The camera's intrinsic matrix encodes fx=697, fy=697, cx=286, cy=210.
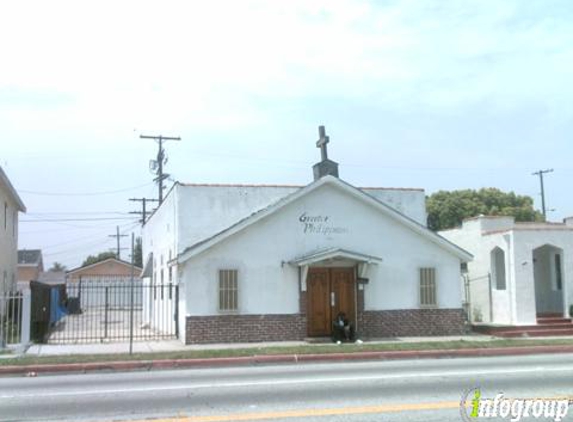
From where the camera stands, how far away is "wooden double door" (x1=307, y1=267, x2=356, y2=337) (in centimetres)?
2147

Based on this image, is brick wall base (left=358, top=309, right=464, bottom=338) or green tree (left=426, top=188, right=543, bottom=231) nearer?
brick wall base (left=358, top=309, right=464, bottom=338)

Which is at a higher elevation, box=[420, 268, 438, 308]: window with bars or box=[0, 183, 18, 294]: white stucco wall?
box=[0, 183, 18, 294]: white stucco wall

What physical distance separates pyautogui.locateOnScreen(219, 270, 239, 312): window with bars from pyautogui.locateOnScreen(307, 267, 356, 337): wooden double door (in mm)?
2259

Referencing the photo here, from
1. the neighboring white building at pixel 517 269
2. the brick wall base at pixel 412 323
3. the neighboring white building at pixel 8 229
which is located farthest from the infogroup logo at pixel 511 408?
the neighboring white building at pixel 8 229

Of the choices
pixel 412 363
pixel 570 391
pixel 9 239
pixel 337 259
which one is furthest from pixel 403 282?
pixel 9 239

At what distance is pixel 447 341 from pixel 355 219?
4958 millimetres

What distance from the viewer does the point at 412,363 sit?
15.9 meters

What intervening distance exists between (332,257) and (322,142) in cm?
501

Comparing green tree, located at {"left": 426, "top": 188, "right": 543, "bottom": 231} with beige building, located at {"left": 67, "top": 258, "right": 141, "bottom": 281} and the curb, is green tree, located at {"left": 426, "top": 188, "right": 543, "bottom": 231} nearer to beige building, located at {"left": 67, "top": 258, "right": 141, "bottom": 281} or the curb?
beige building, located at {"left": 67, "top": 258, "right": 141, "bottom": 281}

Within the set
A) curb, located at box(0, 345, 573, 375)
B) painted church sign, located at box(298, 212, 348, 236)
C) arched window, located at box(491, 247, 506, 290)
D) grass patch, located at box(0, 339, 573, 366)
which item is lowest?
curb, located at box(0, 345, 573, 375)

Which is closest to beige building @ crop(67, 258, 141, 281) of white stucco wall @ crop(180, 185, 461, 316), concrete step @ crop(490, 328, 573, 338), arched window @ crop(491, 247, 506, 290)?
arched window @ crop(491, 247, 506, 290)

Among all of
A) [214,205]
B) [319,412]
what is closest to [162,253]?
[214,205]

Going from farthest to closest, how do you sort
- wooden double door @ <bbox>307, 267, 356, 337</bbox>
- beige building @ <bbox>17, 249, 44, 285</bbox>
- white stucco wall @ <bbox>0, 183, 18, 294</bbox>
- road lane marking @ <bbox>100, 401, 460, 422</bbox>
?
beige building @ <bbox>17, 249, 44, 285</bbox> → white stucco wall @ <bbox>0, 183, 18, 294</bbox> → wooden double door @ <bbox>307, 267, 356, 337</bbox> → road lane marking @ <bbox>100, 401, 460, 422</bbox>

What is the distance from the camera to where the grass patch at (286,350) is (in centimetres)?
1631
